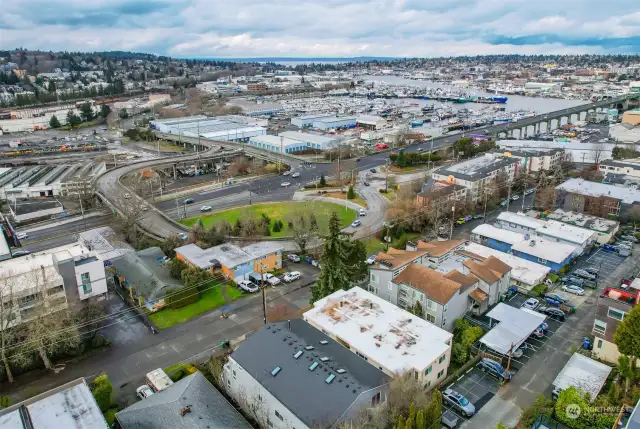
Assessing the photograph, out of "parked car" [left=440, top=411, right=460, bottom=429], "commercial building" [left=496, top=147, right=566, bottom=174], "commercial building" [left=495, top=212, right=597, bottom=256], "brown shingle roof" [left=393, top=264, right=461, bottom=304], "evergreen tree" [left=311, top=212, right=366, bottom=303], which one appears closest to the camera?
"parked car" [left=440, top=411, right=460, bottom=429]

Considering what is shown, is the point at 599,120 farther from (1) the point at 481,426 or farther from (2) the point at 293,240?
(1) the point at 481,426

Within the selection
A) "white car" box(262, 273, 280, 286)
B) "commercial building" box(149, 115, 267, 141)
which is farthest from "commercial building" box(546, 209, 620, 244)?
"commercial building" box(149, 115, 267, 141)

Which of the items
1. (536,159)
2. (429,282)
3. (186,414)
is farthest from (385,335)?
(536,159)

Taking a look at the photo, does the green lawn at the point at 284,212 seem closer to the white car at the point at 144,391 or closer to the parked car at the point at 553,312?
the parked car at the point at 553,312

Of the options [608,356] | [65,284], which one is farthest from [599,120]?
[65,284]

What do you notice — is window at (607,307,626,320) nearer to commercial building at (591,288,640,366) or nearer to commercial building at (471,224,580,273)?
commercial building at (591,288,640,366)

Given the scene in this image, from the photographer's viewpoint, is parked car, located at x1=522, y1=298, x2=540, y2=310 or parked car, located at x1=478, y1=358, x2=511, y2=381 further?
parked car, located at x1=522, y1=298, x2=540, y2=310

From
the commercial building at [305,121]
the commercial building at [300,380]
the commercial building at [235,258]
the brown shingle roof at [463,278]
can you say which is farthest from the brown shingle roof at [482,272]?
the commercial building at [305,121]
